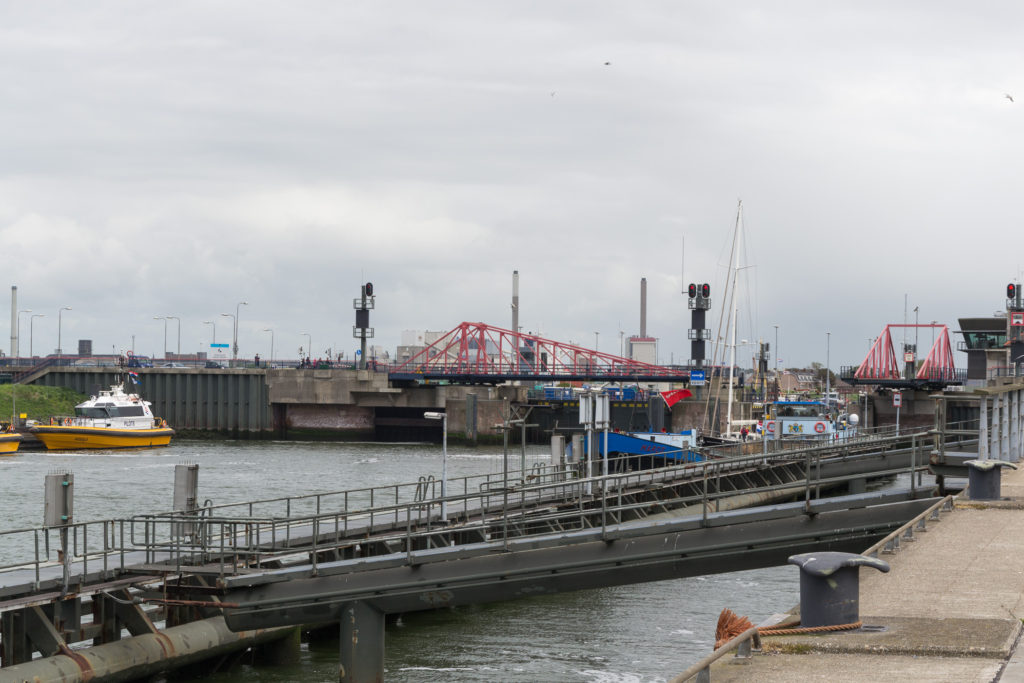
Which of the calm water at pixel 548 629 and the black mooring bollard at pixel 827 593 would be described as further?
the calm water at pixel 548 629

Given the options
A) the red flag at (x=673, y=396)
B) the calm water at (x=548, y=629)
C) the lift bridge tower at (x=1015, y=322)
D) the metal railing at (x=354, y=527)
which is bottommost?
the calm water at (x=548, y=629)

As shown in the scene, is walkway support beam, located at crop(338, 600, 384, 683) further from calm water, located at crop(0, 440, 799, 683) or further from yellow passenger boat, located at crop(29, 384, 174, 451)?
yellow passenger boat, located at crop(29, 384, 174, 451)

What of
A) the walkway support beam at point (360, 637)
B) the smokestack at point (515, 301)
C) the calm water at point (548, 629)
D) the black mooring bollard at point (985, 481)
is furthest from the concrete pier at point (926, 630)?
the smokestack at point (515, 301)

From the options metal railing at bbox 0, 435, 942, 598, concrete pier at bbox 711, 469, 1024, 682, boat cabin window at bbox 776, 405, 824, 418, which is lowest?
metal railing at bbox 0, 435, 942, 598

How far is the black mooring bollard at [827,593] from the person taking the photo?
1217 centimetres

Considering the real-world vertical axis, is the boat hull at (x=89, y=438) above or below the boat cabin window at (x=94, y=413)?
below

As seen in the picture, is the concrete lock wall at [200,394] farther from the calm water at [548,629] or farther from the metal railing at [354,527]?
the metal railing at [354,527]

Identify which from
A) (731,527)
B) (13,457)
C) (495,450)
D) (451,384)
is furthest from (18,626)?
(451,384)

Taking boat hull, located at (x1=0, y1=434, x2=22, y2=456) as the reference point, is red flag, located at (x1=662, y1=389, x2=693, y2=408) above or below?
above

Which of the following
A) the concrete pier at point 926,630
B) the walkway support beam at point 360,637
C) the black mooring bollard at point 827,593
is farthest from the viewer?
the walkway support beam at point 360,637

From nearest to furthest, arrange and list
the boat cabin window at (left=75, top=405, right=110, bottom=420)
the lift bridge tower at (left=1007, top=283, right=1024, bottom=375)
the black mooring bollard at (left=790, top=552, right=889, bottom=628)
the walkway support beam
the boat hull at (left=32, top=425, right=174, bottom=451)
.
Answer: the black mooring bollard at (left=790, top=552, right=889, bottom=628), the walkway support beam, the boat hull at (left=32, top=425, right=174, bottom=451), the boat cabin window at (left=75, top=405, right=110, bottom=420), the lift bridge tower at (left=1007, top=283, right=1024, bottom=375)

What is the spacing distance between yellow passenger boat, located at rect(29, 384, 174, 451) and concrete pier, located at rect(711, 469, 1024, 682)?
85.8m

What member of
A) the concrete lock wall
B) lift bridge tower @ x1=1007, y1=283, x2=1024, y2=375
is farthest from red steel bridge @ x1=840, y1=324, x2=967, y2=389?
the concrete lock wall

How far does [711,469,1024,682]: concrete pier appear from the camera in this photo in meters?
11.0
